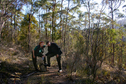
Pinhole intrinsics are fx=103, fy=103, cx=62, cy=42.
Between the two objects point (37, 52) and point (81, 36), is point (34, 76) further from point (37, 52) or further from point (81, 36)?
point (81, 36)

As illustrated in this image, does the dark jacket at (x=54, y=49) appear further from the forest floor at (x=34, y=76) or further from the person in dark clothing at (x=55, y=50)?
the forest floor at (x=34, y=76)

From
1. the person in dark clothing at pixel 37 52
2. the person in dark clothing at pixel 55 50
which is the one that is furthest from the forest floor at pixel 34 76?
the person in dark clothing at pixel 55 50

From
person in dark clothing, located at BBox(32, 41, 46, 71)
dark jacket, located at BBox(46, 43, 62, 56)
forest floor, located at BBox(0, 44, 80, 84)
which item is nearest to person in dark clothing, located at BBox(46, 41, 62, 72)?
dark jacket, located at BBox(46, 43, 62, 56)

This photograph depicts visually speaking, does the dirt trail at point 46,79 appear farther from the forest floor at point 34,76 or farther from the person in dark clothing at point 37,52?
the person in dark clothing at point 37,52

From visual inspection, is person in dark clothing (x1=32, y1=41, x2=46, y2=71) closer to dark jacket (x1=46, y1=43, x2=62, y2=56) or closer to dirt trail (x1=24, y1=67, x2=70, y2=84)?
dark jacket (x1=46, y1=43, x2=62, y2=56)

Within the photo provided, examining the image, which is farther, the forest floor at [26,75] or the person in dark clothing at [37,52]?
the person in dark clothing at [37,52]

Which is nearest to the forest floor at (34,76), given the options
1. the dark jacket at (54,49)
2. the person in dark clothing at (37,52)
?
the person in dark clothing at (37,52)

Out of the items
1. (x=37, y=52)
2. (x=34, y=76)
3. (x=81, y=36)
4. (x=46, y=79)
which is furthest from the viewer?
(x=81, y=36)

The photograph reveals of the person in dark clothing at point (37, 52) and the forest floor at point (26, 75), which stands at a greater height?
the person in dark clothing at point (37, 52)

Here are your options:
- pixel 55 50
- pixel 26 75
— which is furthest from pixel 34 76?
pixel 55 50

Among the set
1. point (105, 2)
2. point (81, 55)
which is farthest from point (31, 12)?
point (81, 55)

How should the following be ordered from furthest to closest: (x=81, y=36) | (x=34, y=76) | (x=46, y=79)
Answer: (x=81, y=36)
(x=34, y=76)
(x=46, y=79)

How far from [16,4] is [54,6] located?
18.4 feet

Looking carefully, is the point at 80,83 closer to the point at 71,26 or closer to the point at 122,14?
the point at 122,14
